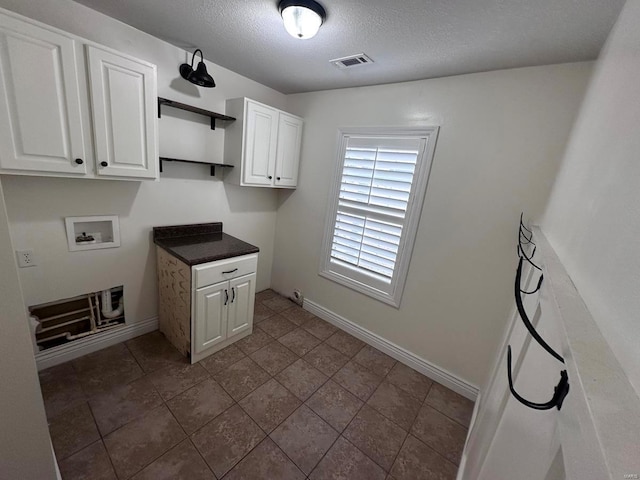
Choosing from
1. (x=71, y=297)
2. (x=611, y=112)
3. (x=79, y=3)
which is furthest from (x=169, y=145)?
(x=611, y=112)

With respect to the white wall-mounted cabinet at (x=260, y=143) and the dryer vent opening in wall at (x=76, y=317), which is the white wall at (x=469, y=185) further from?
the dryer vent opening in wall at (x=76, y=317)

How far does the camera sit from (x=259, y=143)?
7.95 ft

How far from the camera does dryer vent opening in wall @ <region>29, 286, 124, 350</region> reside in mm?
1840

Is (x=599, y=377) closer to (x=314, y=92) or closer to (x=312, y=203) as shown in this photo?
(x=312, y=203)

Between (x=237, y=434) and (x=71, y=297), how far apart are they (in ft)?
5.16

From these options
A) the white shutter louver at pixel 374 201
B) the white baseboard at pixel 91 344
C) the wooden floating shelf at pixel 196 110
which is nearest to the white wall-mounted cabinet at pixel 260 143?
the wooden floating shelf at pixel 196 110

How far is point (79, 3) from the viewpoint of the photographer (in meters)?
1.55

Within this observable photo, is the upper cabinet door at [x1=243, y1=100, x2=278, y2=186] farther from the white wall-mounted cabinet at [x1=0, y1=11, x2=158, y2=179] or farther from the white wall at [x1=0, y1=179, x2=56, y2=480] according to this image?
the white wall at [x1=0, y1=179, x2=56, y2=480]

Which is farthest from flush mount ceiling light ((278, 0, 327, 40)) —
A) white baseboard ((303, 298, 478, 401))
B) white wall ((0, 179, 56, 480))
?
white baseboard ((303, 298, 478, 401))

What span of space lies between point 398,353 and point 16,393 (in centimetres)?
238

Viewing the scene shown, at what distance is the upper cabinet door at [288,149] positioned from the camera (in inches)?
102

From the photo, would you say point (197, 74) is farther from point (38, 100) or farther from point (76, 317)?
point (76, 317)

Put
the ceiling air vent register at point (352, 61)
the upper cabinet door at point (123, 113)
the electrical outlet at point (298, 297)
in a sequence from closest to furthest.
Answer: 1. the upper cabinet door at point (123, 113)
2. the ceiling air vent register at point (352, 61)
3. the electrical outlet at point (298, 297)

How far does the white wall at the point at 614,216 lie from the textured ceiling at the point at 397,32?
1.29ft
